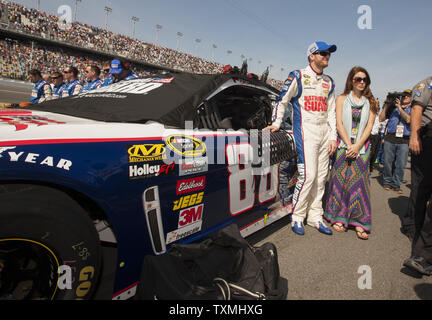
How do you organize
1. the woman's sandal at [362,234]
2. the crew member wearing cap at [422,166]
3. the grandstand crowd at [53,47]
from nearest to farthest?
the crew member wearing cap at [422,166]
the woman's sandal at [362,234]
the grandstand crowd at [53,47]

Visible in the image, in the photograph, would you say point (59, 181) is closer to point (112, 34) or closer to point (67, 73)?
point (67, 73)

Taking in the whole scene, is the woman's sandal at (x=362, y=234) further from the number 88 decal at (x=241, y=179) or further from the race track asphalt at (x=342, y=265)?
the number 88 decal at (x=241, y=179)

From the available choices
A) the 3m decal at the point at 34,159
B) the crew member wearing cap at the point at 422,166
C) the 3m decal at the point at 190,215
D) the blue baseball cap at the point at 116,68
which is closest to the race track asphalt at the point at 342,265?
the crew member wearing cap at the point at 422,166

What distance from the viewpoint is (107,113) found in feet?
6.07

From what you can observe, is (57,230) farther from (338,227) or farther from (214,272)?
(338,227)

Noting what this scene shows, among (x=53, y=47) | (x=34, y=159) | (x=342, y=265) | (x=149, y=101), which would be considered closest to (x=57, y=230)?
(x=34, y=159)

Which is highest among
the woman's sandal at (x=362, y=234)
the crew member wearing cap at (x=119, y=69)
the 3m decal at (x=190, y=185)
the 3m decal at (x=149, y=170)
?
the crew member wearing cap at (x=119, y=69)

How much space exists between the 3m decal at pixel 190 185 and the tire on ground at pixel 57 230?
1.74 ft

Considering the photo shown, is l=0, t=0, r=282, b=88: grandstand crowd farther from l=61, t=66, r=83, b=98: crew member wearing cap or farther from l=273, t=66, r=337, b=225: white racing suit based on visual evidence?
l=273, t=66, r=337, b=225: white racing suit

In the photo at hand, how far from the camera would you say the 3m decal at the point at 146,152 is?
4.50ft

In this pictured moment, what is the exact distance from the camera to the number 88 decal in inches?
78.4

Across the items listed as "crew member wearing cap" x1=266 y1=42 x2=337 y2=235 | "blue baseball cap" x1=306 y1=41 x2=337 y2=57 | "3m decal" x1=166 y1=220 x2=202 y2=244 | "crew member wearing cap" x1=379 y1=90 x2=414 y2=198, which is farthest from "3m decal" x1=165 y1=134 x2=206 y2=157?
"crew member wearing cap" x1=379 y1=90 x2=414 y2=198

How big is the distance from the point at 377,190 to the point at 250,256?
4.66 meters

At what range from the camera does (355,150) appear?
287 centimetres
